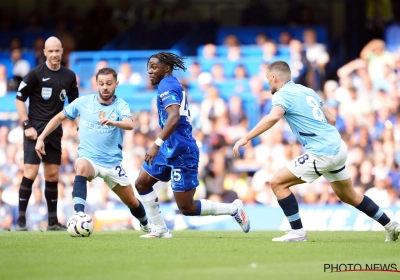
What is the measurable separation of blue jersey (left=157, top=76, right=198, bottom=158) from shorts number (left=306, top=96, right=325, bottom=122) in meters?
1.48

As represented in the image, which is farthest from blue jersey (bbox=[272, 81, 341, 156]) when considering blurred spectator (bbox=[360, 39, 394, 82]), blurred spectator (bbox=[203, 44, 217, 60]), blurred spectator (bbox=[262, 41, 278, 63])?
blurred spectator (bbox=[203, 44, 217, 60])

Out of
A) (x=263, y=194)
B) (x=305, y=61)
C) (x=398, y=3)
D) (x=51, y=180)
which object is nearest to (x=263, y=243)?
(x=51, y=180)

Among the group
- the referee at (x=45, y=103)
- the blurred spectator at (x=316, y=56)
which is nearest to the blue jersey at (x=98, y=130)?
the referee at (x=45, y=103)

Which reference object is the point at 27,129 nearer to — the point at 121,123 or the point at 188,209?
the point at 121,123

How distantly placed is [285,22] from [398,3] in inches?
121

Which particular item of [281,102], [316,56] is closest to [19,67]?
[316,56]

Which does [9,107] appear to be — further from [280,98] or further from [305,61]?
[280,98]

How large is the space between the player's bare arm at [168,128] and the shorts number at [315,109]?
153cm

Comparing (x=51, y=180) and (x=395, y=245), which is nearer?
(x=395, y=245)

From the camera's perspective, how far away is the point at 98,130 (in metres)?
10.4

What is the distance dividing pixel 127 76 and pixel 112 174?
10314 millimetres

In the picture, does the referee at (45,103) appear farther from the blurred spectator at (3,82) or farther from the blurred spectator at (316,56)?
the blurred spectator at (3,82)

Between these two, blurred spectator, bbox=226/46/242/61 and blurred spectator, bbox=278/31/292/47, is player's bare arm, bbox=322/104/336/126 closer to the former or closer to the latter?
blurred spectator, bbox=226/46/242/61

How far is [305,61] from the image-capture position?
762 inches
